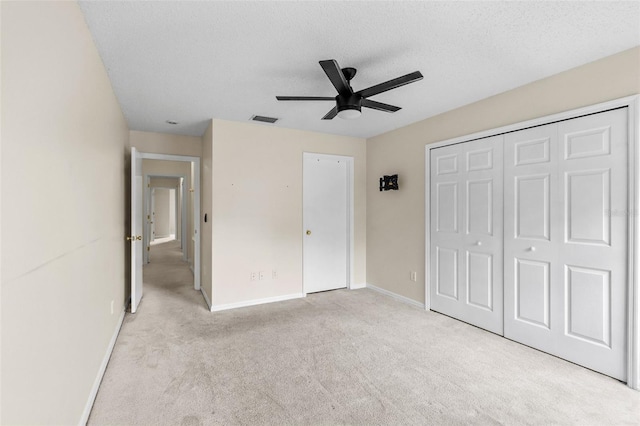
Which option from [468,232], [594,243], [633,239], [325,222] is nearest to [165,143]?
[325,222]

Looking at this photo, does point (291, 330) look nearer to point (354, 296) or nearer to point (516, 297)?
point (354, 296)

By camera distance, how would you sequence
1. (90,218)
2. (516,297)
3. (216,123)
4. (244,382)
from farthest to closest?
(216,123) → (516,297) → (244,382) → (90,218)

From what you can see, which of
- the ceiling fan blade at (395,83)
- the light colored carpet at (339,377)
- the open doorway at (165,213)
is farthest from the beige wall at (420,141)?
the open doorway at (165,213)

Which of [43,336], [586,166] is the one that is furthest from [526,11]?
[43,336]

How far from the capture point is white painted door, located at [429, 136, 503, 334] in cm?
322

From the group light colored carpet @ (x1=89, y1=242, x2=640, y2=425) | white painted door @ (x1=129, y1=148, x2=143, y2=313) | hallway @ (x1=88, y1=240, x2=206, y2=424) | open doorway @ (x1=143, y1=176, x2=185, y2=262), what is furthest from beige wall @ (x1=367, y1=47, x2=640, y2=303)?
open doorway @ (x1=143, y1=176, x2=185, y2=262)

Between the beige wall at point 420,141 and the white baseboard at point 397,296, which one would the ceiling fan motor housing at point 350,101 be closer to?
the beige wall at point 420,141

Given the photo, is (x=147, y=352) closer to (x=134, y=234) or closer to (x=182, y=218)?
(x=134, y=234)

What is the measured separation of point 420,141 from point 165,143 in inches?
146

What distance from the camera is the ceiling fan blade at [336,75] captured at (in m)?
2.00

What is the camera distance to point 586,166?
2.53 metres

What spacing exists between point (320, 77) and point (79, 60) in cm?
170

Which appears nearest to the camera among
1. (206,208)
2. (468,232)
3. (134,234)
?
(468,232)

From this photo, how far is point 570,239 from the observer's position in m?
2.62
